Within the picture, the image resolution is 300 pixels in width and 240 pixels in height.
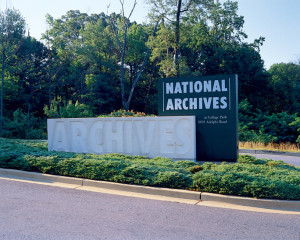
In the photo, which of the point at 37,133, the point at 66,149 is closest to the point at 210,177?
the point at 66,149

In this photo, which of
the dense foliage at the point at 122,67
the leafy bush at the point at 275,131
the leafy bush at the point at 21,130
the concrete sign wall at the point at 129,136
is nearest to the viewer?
the concrete sign wall at the point at 129,136

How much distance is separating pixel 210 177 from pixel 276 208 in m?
1.48

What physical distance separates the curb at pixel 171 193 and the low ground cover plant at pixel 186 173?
0.19 metres

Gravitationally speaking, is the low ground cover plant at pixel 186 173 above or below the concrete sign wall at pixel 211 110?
below

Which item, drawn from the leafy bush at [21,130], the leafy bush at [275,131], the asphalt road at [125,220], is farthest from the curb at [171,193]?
the leafy bush at [21,130]

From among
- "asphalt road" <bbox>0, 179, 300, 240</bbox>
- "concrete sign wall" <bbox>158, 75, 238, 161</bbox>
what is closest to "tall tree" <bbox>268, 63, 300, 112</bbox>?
"concrete sign wall" <bbox>158, 75, 238, 161</bbox>

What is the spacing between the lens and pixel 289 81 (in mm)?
41938

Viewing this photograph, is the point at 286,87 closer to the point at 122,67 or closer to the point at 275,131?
the point at 275,131

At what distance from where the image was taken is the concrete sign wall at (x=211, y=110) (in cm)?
1095

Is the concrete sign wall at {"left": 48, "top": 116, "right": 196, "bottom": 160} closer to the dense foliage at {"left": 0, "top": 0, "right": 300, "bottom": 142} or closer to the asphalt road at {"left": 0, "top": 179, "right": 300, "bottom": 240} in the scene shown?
the asphalt road at {"left": 0, "top": 179, "right": 300, "bottom": 240}

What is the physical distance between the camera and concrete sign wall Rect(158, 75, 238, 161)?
1095 centimetres

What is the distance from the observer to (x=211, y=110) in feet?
36.9

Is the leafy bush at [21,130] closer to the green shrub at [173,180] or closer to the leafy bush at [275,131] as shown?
the leafy bush at [275,131]

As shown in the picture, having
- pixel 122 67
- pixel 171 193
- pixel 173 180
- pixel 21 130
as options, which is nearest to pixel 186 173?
pixel 173 180
